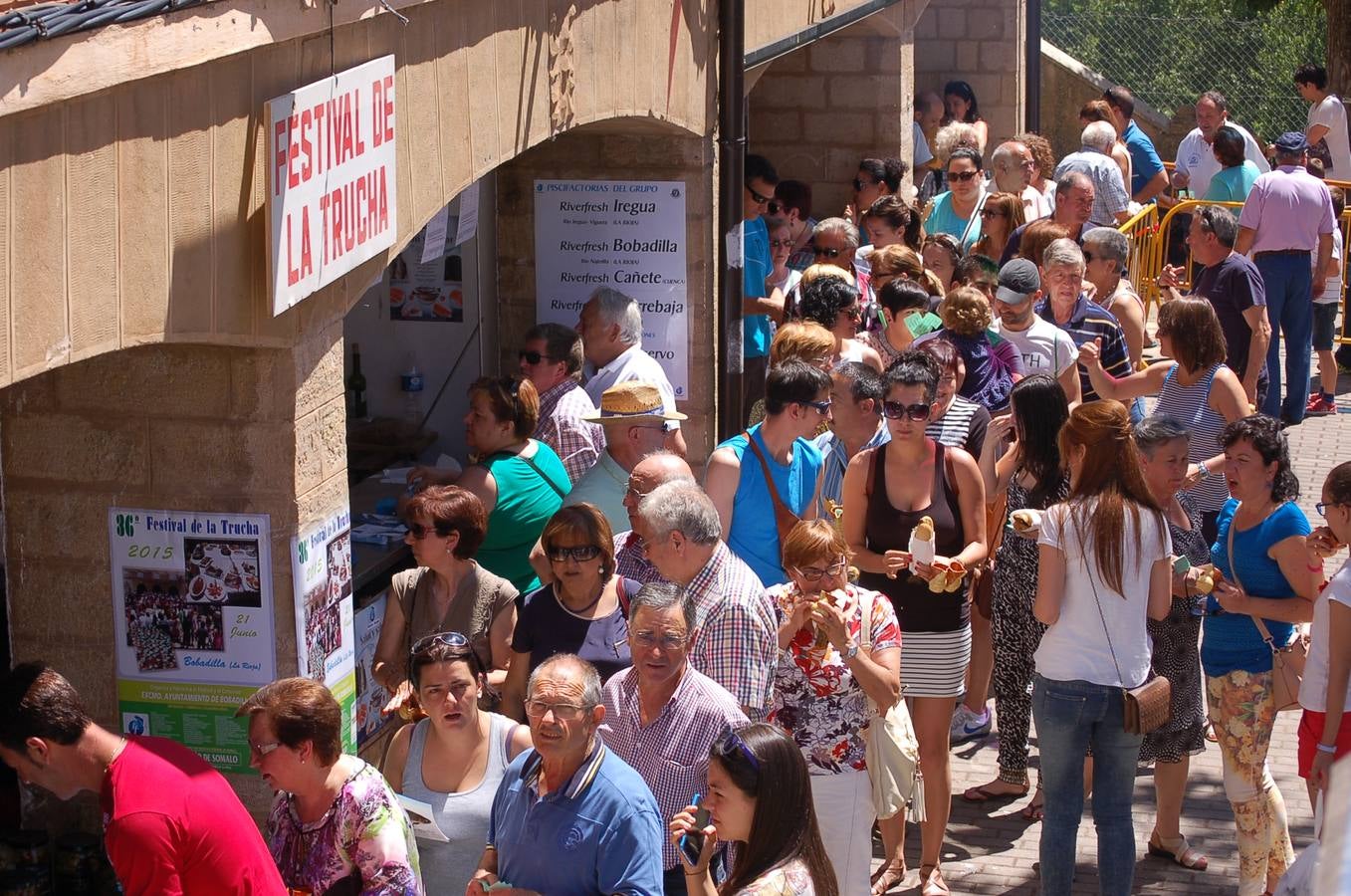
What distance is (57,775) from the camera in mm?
3848

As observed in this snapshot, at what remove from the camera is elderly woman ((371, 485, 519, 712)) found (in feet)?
17.6

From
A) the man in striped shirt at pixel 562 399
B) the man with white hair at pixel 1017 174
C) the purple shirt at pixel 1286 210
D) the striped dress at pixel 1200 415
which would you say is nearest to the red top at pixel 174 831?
the man in striped shirt at pixel 562 399

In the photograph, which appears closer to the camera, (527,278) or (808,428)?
(808,428)

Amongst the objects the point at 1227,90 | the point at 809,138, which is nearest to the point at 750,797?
the point at 809,138

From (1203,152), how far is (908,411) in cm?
1017

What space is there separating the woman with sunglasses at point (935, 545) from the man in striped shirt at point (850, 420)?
0.46 meters

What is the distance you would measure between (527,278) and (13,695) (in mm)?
4798

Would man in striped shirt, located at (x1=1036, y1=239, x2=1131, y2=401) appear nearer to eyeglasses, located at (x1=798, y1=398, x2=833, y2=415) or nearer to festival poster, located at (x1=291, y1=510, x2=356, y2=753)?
eyeglasses, located at (x1=798, y1=398, x2=833, y2=415)

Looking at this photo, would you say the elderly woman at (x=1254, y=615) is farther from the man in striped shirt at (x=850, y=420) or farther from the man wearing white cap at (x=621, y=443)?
the man wearing white cap at (x=621, y=443)

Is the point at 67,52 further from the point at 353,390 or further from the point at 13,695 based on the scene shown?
the point at 353,390

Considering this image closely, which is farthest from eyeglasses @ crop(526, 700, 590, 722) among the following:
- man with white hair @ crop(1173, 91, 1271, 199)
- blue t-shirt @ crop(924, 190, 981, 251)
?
man with white hair @ crop(1173, 91, 1271, 199)

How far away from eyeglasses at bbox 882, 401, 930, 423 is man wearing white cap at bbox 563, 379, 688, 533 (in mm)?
840

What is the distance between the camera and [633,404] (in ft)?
20.6

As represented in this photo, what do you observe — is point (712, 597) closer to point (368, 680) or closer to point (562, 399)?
point (368, 680)
